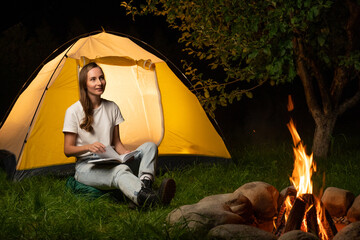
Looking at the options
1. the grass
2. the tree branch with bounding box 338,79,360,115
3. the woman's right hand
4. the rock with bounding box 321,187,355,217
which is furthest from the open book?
the tree branch with bounding box 338,79,360,115

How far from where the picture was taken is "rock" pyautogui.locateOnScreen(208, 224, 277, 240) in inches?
111

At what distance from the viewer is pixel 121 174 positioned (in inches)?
152

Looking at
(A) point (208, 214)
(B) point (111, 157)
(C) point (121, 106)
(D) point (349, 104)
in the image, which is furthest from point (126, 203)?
(D) point (349, 104)

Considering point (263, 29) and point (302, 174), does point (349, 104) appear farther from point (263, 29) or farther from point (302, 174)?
point (302, 174)

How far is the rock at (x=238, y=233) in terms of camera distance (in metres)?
2.82

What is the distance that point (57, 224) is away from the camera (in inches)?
124

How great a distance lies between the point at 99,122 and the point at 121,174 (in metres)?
0.69

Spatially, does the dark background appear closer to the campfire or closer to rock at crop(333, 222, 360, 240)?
the campfire

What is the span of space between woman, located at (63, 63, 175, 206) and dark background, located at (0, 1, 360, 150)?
3725mm

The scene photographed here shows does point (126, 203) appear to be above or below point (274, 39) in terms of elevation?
below

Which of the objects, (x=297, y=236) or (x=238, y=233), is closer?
(x=297, y=236)

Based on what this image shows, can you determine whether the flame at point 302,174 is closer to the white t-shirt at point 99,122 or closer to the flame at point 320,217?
the flame at point 320,217

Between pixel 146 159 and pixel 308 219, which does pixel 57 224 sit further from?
pixel 308 219

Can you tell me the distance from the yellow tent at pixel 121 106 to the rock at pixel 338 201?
1882mm
